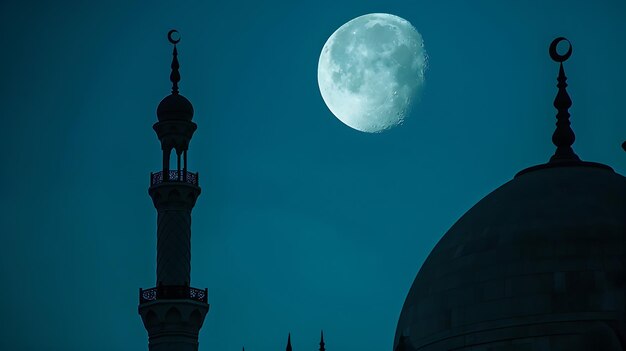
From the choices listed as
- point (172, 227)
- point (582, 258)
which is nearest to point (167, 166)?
point (172, 227)

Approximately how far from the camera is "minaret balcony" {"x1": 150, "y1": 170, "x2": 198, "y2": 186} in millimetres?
43031

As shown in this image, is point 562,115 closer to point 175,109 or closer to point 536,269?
point 536,269

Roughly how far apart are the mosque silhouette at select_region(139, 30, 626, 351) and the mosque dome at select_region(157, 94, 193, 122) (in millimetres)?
13968

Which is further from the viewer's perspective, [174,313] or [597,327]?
[174,313]

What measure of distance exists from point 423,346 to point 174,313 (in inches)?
463

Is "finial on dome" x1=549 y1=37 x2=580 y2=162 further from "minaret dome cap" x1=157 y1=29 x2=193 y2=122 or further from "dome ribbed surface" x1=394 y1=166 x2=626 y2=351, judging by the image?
"minaret dome cap" x1=157 y1=29 x2=193 y2=122

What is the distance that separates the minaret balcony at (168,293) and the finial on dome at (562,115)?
12.3 m

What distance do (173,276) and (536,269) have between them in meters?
14.6

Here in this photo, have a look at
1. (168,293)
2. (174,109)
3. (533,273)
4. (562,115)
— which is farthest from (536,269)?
(174,109)

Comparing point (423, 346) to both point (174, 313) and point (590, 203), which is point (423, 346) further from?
point (174, 313)

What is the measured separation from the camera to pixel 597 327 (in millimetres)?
27953

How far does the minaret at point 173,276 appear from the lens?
40.7m

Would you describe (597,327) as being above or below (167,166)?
below

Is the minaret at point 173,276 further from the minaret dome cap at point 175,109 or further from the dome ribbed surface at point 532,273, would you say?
the dome ribbed surface at point 532,273
